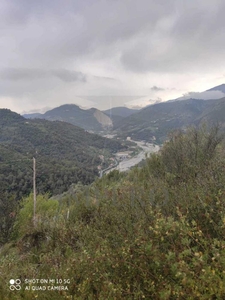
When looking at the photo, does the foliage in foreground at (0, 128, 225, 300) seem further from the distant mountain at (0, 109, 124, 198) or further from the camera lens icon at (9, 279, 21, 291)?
the distant mountain at (0, 109, 124, 198)

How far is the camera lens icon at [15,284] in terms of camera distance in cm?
278

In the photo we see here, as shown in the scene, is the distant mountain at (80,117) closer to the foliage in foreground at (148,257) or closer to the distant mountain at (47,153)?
the distant mountain at (47,153)

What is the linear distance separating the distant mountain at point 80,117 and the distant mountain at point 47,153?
4.99 m

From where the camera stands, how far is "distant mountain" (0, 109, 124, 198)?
4362 centimetres

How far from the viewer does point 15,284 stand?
286 centimetres

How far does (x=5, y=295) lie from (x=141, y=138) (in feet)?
239

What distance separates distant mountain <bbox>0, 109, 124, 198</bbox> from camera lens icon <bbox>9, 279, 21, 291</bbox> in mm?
16681

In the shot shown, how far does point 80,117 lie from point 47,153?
1626 inches

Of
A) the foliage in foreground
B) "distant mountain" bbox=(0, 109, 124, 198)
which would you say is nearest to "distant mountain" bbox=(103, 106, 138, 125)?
"distant mountain" bbox=(0, 109, 124, 198)

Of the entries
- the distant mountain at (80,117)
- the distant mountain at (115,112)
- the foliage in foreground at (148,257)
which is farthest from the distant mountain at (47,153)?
the foliage in foreground at (148,257)

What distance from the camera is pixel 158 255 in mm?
2383

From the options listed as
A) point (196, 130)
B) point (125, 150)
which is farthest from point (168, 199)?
point (125, 150)

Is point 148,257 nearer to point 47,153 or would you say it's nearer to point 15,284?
point 15,284

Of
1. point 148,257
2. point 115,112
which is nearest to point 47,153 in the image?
point 115,112
